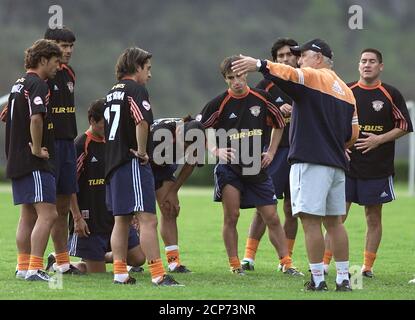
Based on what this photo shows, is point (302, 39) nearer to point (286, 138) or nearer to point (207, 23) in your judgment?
point (207, 23)

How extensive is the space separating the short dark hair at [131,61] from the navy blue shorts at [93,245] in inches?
79.6

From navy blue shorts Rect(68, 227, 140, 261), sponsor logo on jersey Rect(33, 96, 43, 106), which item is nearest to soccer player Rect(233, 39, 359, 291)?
sponsor logo on jersey Rect(33, 96, 43, 106)

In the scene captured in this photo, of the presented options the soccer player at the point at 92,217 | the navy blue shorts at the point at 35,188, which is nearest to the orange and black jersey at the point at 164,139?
the soccer player at the point at 92,217

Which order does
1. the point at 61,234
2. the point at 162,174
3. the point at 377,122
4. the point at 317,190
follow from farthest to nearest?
1. the point at 377,122
2. the point at 162,174
3. the point at 61,234
4. the point at 317,190

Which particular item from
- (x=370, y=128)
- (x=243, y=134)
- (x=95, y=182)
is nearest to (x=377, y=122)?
(x=370, y=128)

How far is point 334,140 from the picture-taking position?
29.3ft

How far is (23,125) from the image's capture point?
31.1ft

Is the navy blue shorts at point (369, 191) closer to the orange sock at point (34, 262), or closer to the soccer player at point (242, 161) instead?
the soccer player at point (242, 161)

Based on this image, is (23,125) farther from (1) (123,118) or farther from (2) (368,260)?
(2) (368,260)

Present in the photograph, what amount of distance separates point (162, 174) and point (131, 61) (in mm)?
1856

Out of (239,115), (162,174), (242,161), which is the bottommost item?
(162,174)

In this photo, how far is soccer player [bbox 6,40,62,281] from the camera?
939 centimetres
